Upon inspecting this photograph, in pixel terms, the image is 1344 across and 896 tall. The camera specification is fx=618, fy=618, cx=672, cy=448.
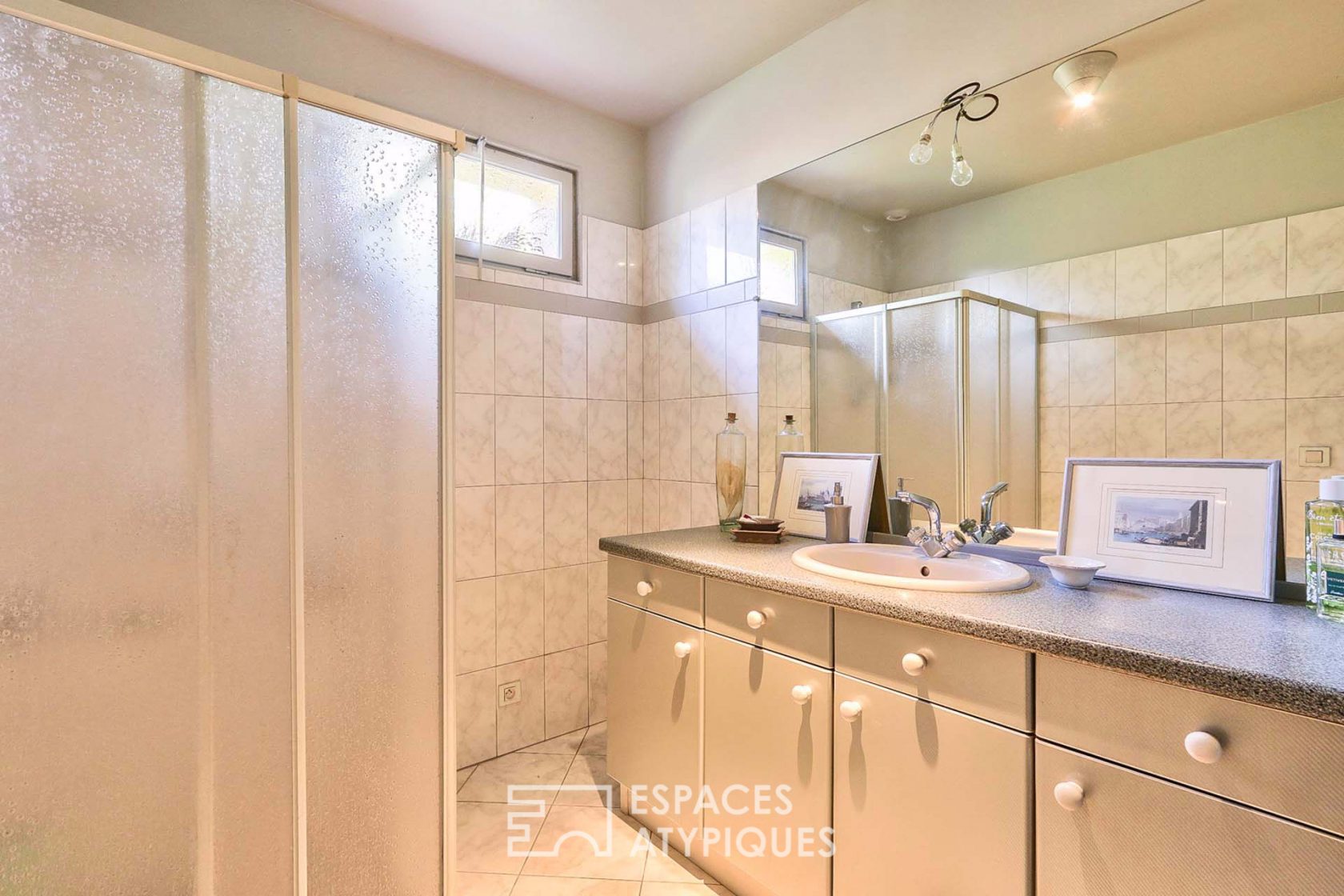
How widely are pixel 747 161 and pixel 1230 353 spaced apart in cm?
159

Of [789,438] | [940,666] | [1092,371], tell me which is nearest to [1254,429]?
[1092,371]

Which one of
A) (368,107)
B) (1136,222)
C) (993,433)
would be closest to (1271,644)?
(993,433)

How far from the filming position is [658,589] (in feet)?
5.81

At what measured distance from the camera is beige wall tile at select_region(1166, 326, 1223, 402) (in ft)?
4.19

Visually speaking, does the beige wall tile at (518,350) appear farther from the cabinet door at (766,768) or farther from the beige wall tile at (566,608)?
the cabinet door at (766,768)

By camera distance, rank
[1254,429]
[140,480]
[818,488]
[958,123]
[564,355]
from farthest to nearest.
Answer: [564,355]
[818,488]
[958,123]
[1254,429]
[140,480]

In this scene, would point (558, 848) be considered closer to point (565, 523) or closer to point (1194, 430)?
point (565, 523)

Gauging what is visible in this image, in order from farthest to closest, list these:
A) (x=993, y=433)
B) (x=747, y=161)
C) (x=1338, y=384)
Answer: (x=747, y=161)
(x=993, y=433)
(x=1338, y=384)

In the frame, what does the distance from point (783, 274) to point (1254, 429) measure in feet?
4.40

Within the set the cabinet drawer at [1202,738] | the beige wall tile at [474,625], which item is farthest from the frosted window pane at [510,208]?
the cabinet drawer at [1202,738]

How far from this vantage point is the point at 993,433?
165 cm

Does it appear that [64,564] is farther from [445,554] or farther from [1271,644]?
[1271,644]

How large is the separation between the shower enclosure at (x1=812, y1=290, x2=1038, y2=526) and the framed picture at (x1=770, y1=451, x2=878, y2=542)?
6cm

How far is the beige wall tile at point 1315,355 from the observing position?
115 centimetres
